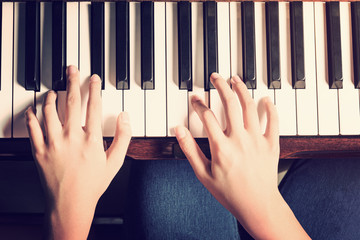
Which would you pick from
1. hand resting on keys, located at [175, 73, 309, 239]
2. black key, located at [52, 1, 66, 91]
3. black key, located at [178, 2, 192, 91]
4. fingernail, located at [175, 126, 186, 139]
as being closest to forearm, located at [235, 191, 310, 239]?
hand resting on keys, located at [175, 73, 309, 239]

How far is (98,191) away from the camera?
2.60 ft

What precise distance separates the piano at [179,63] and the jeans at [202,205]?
203 millimetres

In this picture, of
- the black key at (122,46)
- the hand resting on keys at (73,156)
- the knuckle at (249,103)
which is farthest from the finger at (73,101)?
the knuckle at (249,103)

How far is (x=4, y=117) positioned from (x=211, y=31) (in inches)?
22.8

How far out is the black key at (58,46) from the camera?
2.64 feet

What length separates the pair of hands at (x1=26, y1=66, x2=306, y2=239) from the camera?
2.51ft

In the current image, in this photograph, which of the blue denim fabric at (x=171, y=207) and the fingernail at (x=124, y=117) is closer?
the fingernail at (x=124, y=117)

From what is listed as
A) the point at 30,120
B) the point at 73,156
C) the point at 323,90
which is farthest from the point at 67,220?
the point at 323,90

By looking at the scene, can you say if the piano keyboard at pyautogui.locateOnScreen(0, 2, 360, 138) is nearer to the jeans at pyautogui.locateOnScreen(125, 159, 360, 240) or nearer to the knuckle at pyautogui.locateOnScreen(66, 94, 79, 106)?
the knuckle at pyautogui.locateOnScreen(66, 94, 79, 106)

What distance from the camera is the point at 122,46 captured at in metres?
0.80

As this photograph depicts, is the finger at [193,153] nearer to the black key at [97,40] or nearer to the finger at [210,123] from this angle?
the finger at [210,123]

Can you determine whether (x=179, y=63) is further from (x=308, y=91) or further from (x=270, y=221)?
(x=270, y=221)

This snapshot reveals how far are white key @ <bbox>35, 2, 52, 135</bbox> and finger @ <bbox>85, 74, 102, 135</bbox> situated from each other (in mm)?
125

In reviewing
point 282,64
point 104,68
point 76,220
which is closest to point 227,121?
point 282,64
